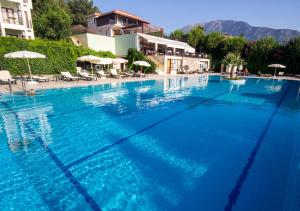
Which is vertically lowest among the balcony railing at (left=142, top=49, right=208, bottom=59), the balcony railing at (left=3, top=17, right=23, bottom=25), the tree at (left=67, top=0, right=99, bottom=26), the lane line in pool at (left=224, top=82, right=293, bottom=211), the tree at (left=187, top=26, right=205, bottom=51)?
the lane line in pool at (left=224, top=82, right=293, bottom=211)

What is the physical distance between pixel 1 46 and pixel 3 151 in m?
14.2

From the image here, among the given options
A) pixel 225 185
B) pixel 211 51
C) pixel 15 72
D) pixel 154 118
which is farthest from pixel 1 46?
Result: pixel 211 51

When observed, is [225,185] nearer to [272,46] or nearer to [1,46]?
[1,46]

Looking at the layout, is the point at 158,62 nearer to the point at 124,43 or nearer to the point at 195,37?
the point at 124,43

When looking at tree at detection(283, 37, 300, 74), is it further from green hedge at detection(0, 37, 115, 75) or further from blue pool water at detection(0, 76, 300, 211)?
green hedge at detection(0, 37, 115, 75)

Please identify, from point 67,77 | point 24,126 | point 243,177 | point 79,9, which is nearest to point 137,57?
point 67,77

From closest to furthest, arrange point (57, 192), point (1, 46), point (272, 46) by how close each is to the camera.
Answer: point (57, 192), point (1, 46), point (272, 46)

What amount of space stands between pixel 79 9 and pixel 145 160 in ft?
174

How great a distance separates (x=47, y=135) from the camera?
643 cm

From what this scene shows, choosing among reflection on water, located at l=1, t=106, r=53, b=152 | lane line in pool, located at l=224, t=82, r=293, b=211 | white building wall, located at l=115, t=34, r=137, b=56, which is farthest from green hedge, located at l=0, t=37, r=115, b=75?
lane line in pool, located at l=224, t=82, r=293, b=211

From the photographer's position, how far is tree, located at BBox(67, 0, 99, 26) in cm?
4622

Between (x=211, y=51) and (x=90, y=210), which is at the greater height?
(x=211, y=51)

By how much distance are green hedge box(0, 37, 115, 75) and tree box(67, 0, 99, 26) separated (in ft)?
95.1

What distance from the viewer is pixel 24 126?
23.1ft
